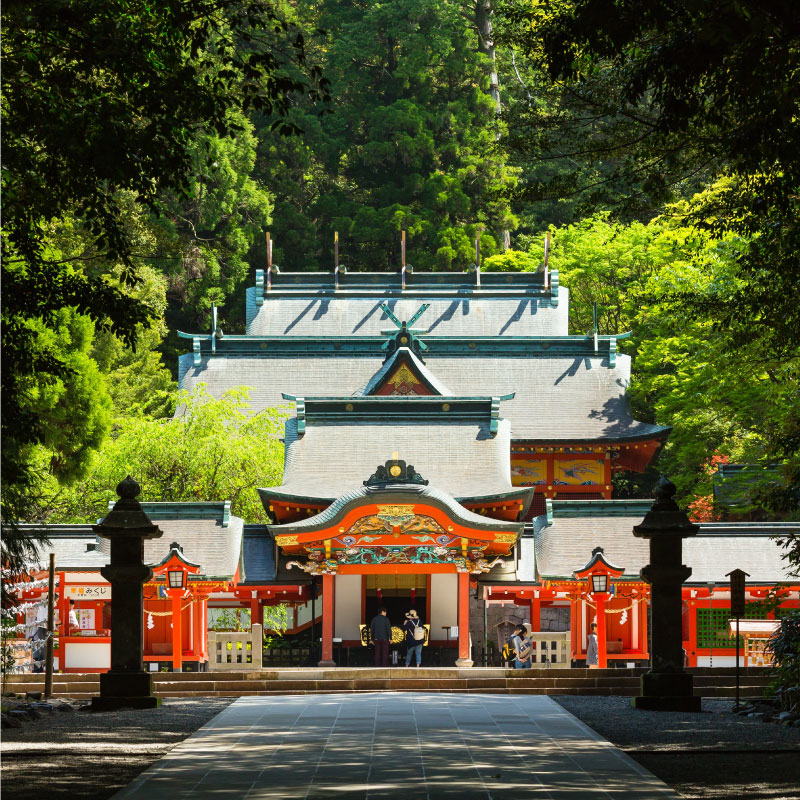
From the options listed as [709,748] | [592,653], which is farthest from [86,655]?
[709,748]

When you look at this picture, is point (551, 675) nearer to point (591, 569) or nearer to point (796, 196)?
point (591, 569)

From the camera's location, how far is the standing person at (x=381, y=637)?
23.8 meters

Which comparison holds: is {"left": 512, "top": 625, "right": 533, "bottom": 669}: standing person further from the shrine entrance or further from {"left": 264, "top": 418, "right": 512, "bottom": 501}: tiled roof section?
{"left": 264, "top": 418, "right": 512, "bottom": 501}: tiled roof section

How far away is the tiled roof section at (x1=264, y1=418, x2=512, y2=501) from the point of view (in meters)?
26.3

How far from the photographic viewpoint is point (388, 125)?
1950 inches

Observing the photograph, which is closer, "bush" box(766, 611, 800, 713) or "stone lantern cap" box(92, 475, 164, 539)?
"bush" box(766, 611, 800, 713)

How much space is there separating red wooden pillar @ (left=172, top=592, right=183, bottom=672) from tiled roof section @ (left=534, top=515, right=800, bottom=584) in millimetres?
6181

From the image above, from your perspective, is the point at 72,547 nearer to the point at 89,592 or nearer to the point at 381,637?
the point at 89,592

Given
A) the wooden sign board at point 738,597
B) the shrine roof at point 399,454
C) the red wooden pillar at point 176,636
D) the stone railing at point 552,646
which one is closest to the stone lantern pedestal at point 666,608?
the wooden sign board at point 738,597

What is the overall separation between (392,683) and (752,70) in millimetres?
11862

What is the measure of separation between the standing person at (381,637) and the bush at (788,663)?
28.6 feet

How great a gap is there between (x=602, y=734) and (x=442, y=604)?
1309cm

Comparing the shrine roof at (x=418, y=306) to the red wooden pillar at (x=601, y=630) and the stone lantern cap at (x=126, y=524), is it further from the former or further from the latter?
the stone lantern cap at (x=126, y=524)

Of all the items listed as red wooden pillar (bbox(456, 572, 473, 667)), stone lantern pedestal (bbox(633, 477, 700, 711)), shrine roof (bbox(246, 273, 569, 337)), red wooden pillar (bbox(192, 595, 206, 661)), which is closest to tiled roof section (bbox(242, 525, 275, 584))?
red wooden pillar (bbox(192, 595, 206, 661))
